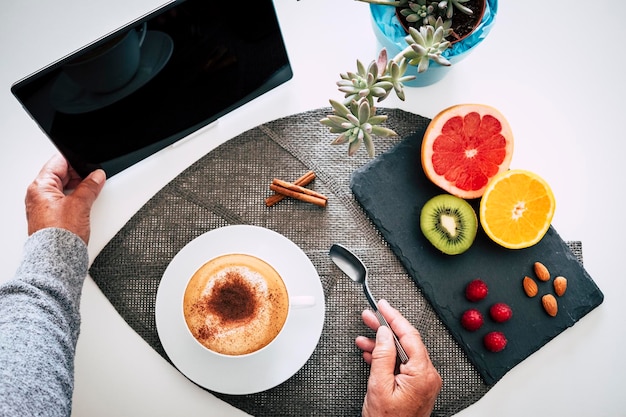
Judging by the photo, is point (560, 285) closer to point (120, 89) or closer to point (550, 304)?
point (550, 304)

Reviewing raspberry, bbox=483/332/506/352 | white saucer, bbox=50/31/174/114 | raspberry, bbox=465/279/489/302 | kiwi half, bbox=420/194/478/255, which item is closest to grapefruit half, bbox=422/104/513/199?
kiwi half, bbox=420/194/478/255

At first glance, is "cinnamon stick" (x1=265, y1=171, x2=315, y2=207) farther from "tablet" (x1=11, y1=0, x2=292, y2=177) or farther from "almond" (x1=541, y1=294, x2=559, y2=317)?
"almond" (x1=541, y1=294, x2=559, y2=317)

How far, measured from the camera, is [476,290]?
43.9 inches

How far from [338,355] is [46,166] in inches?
28.4

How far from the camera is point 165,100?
101cm

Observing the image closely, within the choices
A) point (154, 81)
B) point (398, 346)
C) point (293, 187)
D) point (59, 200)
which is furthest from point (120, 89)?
point (398, 346)

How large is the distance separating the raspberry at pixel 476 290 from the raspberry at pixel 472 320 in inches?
1.1

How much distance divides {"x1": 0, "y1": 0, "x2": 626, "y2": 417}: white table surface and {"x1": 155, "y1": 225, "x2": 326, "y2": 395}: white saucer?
0.34ft

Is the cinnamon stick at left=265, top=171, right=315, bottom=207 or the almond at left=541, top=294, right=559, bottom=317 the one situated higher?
the cinnamon stick at left=265, top=171, right=315, bottom=207

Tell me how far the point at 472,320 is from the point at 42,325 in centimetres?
83

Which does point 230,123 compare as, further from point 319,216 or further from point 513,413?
point 513,413

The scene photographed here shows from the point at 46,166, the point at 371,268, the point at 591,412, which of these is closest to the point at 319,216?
the point at 371,268

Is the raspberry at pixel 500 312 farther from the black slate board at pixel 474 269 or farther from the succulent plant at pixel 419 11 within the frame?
the succulent plant at pixel 419 11

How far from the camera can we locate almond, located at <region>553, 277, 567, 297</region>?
114cm
